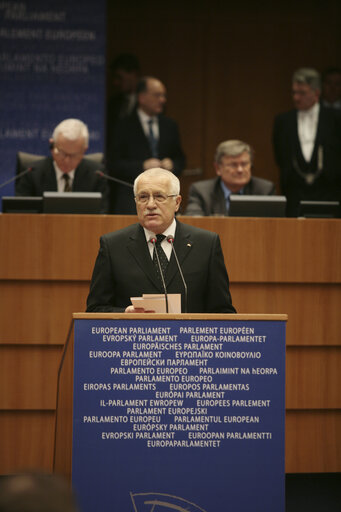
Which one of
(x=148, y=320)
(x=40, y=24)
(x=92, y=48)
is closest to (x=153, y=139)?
(x=92, y=48)

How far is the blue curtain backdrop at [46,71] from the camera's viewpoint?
6949mm

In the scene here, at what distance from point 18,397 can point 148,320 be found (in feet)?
5.44

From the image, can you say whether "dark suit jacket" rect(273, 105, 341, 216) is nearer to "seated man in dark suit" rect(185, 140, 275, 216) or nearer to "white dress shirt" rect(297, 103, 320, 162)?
"white dress shirt" rect(297, 103, 320, 162)

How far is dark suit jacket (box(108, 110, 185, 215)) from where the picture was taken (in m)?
6.87

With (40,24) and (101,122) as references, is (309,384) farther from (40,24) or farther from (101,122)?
(40,24)

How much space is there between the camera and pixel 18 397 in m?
4.11

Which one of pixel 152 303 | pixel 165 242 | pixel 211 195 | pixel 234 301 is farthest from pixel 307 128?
pixel 152 303

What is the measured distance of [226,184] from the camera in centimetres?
528

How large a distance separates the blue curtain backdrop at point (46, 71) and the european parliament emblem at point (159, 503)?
481cm

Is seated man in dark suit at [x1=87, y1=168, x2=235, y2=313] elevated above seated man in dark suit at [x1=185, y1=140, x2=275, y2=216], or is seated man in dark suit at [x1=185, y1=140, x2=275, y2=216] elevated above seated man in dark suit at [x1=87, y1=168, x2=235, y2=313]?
seated man in dark suit at [x1=185, y1=140, x2=275, y2=216]

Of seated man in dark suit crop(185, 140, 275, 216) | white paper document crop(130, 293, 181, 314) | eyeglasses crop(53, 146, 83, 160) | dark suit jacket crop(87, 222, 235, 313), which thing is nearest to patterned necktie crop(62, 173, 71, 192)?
eyeglasses crop(53, 146, 83, 160)

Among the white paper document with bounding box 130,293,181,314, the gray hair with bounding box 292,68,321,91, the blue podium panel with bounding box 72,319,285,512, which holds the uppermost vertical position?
the gray hair with bounding box 292,68,321,91

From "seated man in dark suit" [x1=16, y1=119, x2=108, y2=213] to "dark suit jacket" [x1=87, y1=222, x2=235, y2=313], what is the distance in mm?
1767

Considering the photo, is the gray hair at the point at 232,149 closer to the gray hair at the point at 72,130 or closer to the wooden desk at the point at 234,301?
the gray hair at the point at 72,130
